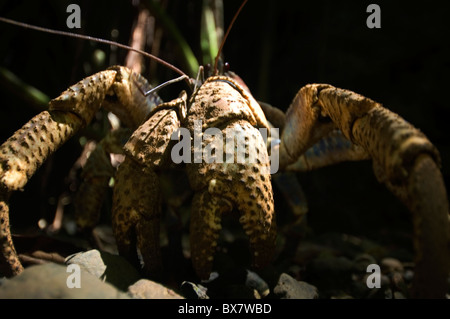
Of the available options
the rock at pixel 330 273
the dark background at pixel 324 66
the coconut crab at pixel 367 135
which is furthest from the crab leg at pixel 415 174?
the dark background at pixel 324 66

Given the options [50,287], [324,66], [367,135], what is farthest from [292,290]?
[324,66]

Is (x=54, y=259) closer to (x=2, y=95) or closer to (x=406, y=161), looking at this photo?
(x=406, y=161)

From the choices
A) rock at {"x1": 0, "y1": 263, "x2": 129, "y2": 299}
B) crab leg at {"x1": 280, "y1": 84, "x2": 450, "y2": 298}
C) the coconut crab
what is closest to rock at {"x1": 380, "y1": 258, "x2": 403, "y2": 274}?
the coconut crab

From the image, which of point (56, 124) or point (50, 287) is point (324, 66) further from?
point (50, 287)

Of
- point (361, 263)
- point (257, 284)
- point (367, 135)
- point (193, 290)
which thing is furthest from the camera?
point (361, 263)

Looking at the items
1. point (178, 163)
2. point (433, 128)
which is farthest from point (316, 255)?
point (433, 128)
